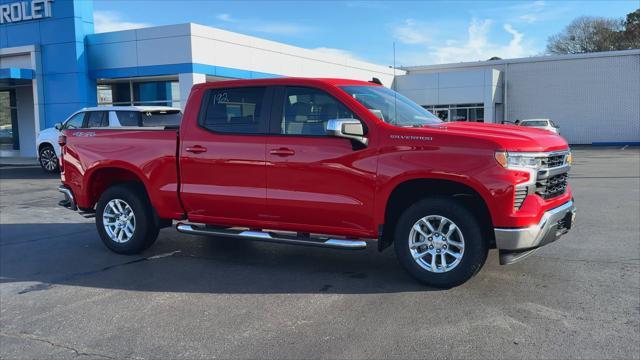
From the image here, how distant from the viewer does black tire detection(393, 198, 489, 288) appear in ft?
17.3

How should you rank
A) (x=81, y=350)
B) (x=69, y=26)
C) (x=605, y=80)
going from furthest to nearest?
(x=605, y=80), (x=69, y=26), (x=81, y=350)

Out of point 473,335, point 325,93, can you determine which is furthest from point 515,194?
point 325,93

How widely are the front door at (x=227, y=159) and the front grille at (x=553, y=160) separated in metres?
2.83

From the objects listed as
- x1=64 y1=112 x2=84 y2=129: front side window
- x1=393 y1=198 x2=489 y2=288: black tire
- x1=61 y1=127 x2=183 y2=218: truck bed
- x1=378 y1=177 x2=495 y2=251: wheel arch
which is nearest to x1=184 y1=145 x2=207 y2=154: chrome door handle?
x1=61 y1=127 x2=183 y2=218: truck bed

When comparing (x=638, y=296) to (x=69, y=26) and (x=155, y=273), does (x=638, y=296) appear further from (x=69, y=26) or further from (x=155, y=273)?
(x=69, y=26)

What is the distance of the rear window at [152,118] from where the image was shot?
1003 centimetres

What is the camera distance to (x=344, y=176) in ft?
18.4

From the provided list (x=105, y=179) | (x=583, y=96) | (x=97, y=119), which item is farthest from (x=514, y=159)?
(x=583, y=96)

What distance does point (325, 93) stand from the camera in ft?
19.4

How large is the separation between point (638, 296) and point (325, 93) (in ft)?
11.8

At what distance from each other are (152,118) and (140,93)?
49.1 feet

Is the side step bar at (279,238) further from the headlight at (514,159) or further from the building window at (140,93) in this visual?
the building window at (140,93)

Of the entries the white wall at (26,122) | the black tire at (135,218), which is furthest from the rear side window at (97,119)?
the white wall at (26,122)

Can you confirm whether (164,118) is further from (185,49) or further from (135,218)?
(185,49)
